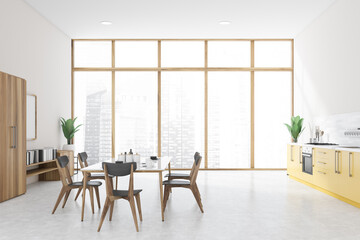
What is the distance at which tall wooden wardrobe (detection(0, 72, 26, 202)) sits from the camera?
529cm

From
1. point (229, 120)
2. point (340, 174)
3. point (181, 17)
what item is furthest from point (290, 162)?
point (181, 17)

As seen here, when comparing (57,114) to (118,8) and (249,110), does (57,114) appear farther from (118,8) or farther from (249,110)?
(249,110)

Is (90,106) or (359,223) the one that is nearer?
(359,223)

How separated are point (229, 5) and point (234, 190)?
12.1 ft

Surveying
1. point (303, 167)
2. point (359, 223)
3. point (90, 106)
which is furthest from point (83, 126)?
point (359, 223)

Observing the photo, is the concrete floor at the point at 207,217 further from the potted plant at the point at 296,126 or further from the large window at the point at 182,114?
the large window at the point at 182,114

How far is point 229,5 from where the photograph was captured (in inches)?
268

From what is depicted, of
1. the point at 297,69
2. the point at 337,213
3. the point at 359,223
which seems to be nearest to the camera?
the point at 359,223

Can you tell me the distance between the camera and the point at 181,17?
7480 millimetres

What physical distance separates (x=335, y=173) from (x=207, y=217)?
2.59 m

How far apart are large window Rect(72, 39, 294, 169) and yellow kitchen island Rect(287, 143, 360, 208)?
2207mm

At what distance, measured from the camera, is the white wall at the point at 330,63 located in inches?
234

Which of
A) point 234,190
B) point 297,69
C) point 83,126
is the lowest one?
Result: point 234,190

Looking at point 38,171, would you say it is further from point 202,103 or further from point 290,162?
point 290,162
